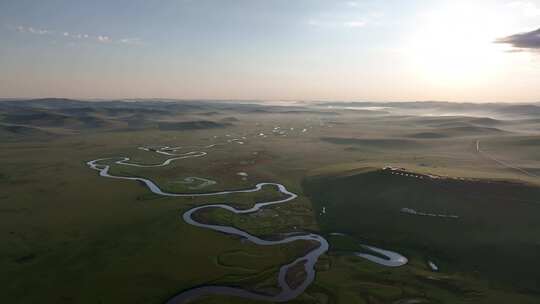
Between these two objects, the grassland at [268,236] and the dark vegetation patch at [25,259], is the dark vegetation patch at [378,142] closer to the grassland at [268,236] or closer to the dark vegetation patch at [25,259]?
the grassland at [268,236]

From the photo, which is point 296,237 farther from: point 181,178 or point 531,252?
point 181,178

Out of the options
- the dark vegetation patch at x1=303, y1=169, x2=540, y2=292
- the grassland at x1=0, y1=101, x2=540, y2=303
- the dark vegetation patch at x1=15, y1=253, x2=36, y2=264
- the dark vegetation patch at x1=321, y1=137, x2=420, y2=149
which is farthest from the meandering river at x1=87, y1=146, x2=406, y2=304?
the dark vegetation patch at x1=321, y1=137, x2=420, y2=149

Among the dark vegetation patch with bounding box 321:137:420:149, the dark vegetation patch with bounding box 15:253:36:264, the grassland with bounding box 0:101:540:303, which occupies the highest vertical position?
the dark vegetation patch with bounding box 321:137:420:149

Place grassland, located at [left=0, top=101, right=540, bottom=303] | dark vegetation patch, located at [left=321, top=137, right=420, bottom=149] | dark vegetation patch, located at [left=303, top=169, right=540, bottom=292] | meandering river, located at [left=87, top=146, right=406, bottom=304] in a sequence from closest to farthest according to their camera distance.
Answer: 1. meandering river, located at [left=87, top=146, right=406, bottom=304]
2. grassland, located at [left=0, top=101, right=540, bottom=303]
3. dark vegetation patch, located at [left=303, top=169, right=540, bottom=292]
4. dark vegetation patch, located at [left=321, top=137, right=420, bottom=149]

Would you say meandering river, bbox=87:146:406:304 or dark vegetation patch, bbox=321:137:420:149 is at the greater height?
dark vegetation patch, bbox=321:137:420:149

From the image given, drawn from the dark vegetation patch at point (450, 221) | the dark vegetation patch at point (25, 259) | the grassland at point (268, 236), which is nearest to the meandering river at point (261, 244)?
the grassland at point (268, 236)

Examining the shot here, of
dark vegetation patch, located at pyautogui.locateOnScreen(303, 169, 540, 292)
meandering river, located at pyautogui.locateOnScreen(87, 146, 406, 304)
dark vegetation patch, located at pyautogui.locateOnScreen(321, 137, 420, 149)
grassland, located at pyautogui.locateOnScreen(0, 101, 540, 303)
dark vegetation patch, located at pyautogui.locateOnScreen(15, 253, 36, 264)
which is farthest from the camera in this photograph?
dark vegetation patch, located at pyautogui.locateOnScreen(321, 137, 420, 149)

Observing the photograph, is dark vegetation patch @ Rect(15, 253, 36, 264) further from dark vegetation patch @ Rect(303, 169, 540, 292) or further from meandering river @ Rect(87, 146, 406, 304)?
dark vegetation patch @ Rect(303, 169, 540, 292)

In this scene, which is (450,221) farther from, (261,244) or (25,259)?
(25,259)

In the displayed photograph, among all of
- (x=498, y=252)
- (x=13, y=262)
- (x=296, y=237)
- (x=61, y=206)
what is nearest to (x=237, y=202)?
(x=296, y=237)

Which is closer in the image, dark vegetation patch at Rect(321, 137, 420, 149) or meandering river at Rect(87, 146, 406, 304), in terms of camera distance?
meandering river at Rect(87, 146, 406, 304)

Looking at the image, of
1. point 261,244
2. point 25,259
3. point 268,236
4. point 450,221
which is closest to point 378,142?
point 450,221
